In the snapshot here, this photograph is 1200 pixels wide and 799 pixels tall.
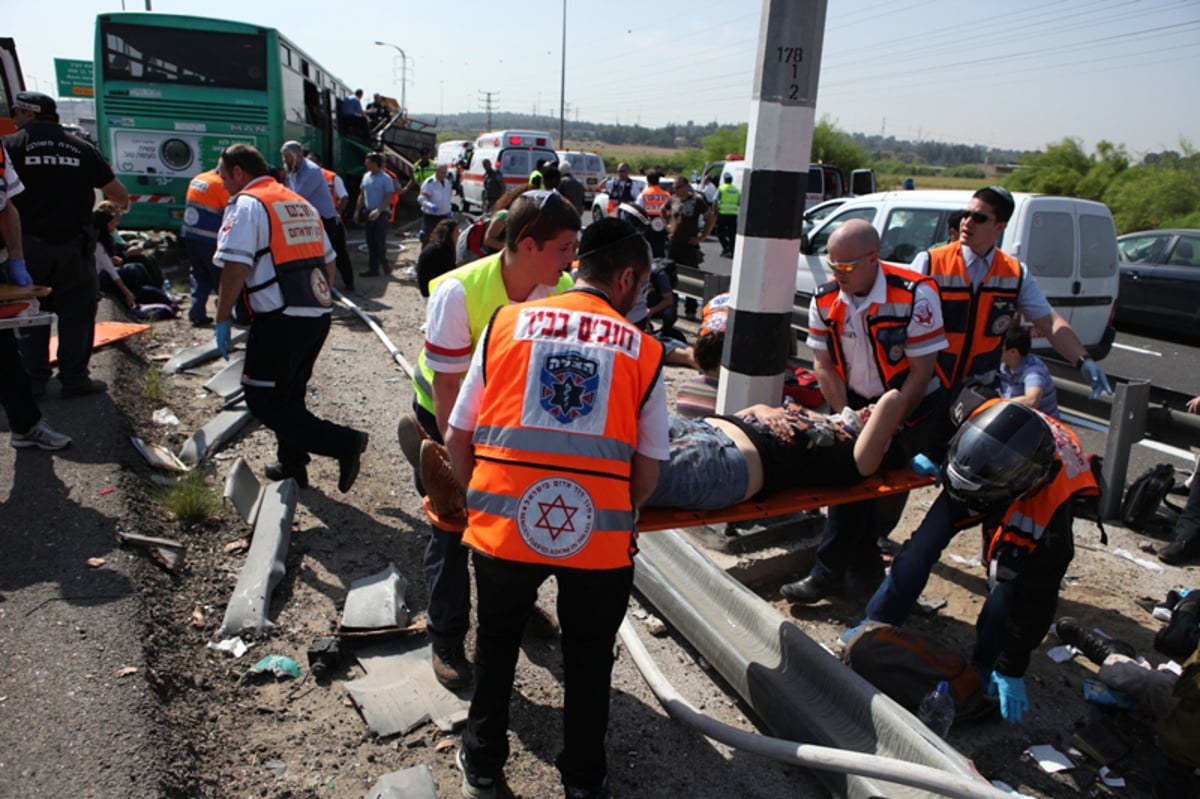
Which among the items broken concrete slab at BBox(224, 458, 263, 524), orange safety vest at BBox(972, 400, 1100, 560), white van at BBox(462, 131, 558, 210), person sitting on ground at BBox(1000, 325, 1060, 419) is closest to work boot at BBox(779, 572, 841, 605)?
orange safety vest at BBox(972, 400, 1100, 560)

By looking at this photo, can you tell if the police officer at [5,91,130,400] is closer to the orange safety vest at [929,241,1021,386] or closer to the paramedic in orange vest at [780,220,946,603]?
the paramedic in orange vest at [780,220,946,603]

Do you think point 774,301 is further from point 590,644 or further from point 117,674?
point 117,674

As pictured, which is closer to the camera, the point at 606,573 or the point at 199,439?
the point at 606,573

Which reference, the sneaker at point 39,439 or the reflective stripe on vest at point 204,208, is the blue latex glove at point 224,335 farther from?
the reflective stripe on vest at point 204,208

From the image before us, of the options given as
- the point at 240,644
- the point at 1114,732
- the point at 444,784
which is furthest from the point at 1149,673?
the point at 240,644

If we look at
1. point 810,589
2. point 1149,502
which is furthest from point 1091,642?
point 1149,502

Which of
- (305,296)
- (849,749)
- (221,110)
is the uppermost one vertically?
(221,110)

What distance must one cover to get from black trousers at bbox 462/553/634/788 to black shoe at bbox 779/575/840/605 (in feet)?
5.85

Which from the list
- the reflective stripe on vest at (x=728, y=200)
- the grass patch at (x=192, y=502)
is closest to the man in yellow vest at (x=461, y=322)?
the grass patch at (x=192, y=502)

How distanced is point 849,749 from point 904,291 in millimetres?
2044

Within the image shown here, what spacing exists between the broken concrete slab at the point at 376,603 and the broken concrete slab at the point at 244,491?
39.4 inches

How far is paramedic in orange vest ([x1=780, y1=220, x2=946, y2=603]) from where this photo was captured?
3.76m

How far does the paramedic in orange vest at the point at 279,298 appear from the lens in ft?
15.0

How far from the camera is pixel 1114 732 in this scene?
3178 millimetres
